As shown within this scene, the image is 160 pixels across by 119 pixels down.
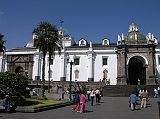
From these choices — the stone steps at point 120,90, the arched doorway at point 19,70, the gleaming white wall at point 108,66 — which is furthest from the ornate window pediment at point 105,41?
the stone steps at point 120,90

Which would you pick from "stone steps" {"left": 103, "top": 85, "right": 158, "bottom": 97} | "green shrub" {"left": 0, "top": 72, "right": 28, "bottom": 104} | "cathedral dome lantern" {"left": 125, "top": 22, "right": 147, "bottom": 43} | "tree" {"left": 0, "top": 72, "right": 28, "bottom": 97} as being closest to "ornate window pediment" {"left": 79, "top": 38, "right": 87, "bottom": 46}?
"cathedral dome lantern" {"left": 125, "top": 22, "right": 147, "bottom": 43}

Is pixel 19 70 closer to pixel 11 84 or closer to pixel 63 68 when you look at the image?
pixel 63 68

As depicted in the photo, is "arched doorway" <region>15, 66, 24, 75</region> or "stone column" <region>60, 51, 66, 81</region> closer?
"stone column" <region>60, 51, 66, 81</region>

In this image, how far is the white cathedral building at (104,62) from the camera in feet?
180

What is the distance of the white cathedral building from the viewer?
54.8 m

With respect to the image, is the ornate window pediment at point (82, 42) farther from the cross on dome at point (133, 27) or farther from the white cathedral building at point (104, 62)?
the cross on dome at point (133, 27)

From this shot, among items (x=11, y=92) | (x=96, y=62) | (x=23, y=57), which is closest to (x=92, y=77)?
(x=96, y=62)

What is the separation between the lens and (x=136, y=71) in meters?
60.2

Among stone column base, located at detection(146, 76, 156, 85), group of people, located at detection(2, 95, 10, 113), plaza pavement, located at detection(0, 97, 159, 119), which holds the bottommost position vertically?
plaza pavement, located at detection(0, 97, 159, 119)

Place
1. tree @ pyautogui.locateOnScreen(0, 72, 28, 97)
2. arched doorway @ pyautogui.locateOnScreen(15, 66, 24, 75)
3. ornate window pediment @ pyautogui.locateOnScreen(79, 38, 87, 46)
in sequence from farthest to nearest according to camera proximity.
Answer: ornate window pediment @ pyautogui.locateOnScreen(79, 38, 87, 46) → arched doorway @ pyautogui.locateOnScreen(15, 66, 24, 75) → tree @ pyautogui.locateOnScreen(0, 72, 28, 97)

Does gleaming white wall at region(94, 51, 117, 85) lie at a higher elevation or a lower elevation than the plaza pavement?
higher

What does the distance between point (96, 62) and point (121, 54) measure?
5.82 meters

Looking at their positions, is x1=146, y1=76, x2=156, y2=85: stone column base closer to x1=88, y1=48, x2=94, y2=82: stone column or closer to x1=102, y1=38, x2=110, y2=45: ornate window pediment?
x1=88, y1=48, x2=94, y2=82: stone column

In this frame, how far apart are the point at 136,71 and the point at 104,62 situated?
789 cm
